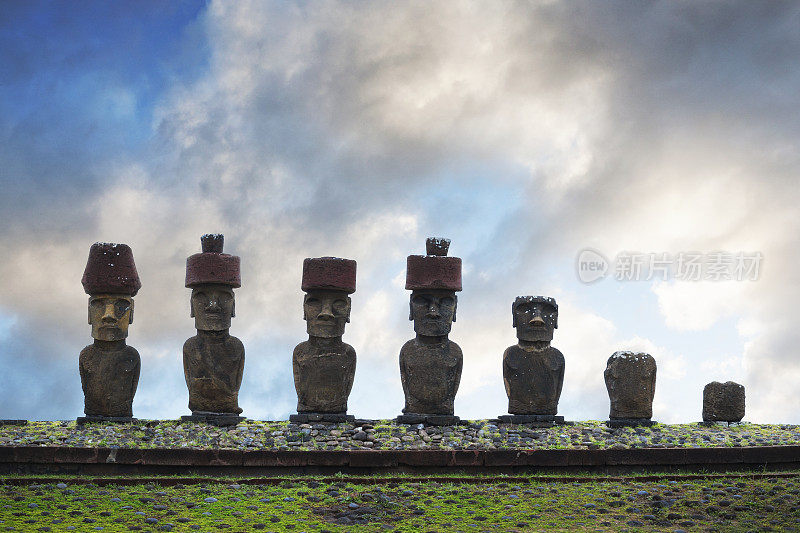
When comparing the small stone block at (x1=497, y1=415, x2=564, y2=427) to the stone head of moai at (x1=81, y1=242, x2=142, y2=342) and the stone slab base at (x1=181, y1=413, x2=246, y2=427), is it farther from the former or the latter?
the stone head of moai at (x1=81, y1=242, x2=142, y2=342)

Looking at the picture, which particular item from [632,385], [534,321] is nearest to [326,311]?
[534,321]

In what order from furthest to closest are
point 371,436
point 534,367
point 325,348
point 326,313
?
point 534,367 → point 325,348 → point 326,313 → point 371,436

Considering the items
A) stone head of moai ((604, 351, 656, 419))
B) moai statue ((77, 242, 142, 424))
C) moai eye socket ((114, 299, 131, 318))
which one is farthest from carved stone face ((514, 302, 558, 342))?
moai eye socket ((114, 299, 131, 318))

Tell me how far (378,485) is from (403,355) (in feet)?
15.1

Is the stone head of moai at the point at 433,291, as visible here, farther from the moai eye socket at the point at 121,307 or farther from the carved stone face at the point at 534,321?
the moai eye socket at the point at 121,307

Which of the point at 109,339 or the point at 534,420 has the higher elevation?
the point at 109,339

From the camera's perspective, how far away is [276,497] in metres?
11.7

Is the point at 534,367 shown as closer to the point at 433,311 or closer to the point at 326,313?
the point at 433,311

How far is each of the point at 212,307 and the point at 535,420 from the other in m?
5.85

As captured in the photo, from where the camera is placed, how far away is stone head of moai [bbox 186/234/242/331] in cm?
1684

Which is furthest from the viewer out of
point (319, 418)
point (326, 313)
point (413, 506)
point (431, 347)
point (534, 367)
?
point (534, 367)

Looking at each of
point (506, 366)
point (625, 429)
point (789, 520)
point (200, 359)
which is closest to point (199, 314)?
point (200, 359)

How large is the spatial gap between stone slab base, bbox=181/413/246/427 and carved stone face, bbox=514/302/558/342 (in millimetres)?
5035

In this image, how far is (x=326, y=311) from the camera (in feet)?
54.3
